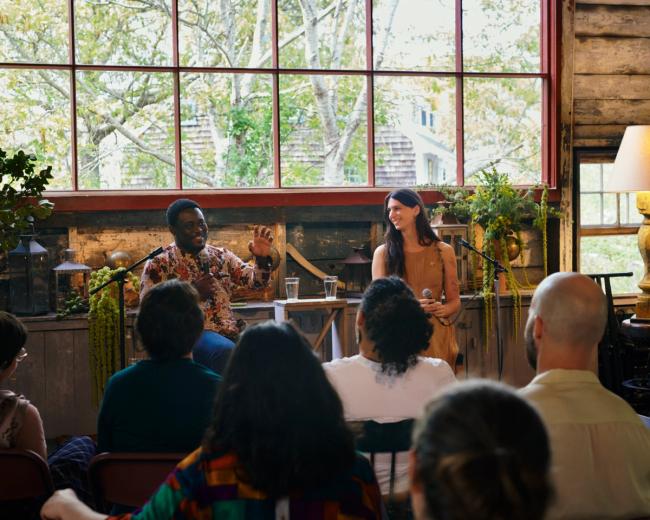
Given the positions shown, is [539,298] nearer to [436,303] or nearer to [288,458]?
[288,458]

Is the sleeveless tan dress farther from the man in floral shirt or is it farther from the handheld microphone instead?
the handheld microphone

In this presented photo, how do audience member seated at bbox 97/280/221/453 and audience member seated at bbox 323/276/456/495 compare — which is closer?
audience member seated at bbox 97/280/221/453

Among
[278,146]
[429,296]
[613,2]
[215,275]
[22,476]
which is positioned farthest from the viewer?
[613,2]

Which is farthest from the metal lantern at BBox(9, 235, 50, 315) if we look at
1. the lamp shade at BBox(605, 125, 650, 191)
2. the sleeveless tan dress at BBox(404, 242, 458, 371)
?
the lamp shade at BBox(605, 125, 650, 191)

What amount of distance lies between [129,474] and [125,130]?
12.2 ft

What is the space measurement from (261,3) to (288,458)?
4.68m

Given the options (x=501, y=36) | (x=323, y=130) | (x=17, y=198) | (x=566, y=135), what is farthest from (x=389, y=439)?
(x=501, y=36)

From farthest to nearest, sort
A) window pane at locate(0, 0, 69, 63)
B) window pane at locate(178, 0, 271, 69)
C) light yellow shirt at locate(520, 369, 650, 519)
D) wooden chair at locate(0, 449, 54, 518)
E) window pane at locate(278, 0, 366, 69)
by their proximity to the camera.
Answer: window pane at locate(278, 0, 366, 69) → window pane at locate(178, 0, 271, 69) → window pane at locate(0, 0, 69, 63) → wooden chair at locate(0, 449, 54, 518) → light yellow shirt at locate(520, 369, 650, 519)

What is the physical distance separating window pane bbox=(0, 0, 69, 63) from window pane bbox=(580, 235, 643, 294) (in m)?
3.82

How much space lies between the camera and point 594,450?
204cm

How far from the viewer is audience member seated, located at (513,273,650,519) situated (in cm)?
200

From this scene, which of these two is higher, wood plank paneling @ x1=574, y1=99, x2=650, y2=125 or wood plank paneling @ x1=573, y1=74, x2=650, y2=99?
wood plank paneling @ x1=573, y1=74, x2=650, y2=99

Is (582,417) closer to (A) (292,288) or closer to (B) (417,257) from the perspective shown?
(B) (417,257)

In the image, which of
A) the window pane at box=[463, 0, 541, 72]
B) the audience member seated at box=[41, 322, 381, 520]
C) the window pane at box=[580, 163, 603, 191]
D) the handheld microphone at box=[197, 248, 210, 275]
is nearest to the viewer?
the audience member seated at box=[41, 322, 381, 520]
